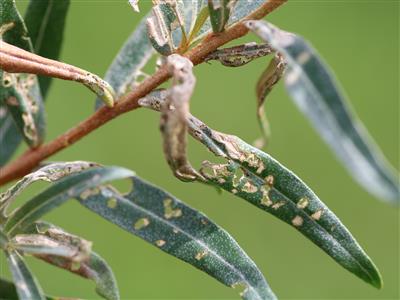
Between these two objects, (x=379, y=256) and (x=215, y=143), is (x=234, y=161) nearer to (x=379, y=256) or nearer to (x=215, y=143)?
(x=215, y=143)

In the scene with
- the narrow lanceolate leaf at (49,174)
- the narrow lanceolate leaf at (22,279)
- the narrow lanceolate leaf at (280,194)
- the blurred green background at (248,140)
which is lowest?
the blurred green background at (248,140)

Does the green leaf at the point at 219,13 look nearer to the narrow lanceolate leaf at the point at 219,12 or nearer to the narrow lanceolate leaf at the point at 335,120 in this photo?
the narrow lanceolate leaf at the point at 219,12

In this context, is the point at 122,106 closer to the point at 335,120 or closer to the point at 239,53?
the point at 239,53

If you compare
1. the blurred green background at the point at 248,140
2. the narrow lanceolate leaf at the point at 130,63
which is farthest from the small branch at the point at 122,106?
the blurred green background at the point at 248,140

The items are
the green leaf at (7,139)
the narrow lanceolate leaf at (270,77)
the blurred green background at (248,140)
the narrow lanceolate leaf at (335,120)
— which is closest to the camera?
the narrow lanceolate leaf at (335,120)

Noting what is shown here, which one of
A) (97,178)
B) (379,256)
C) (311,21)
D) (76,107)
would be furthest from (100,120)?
(311,21)

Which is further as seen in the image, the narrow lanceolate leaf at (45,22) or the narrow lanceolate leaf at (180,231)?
the narrow lanceolate leaf at (45,22)

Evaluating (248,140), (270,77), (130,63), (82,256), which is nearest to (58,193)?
(82,256)
